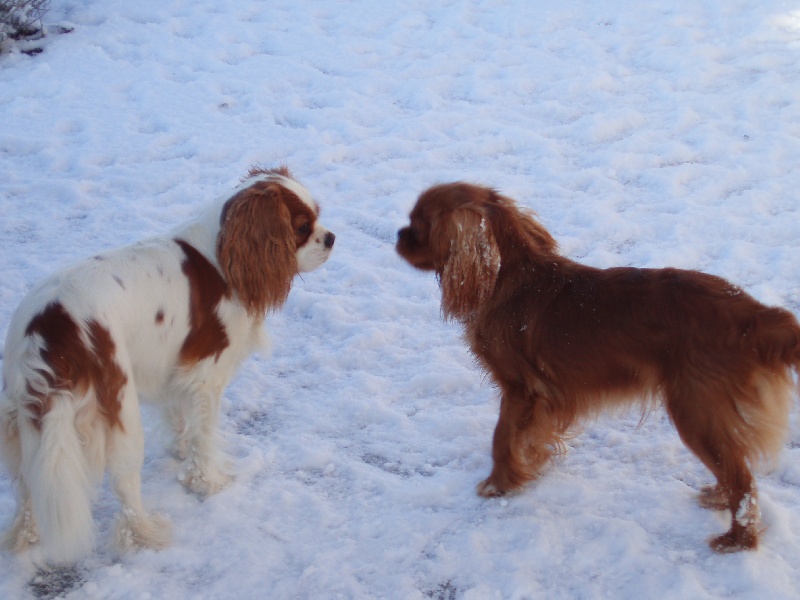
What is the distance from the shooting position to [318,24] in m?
8.96

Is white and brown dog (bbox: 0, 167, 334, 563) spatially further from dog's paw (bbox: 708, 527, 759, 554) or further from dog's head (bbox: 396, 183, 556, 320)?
dog's paw (bbox: 708, 527, 759, 554)

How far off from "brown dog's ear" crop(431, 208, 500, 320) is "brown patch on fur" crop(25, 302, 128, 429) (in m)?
1.39

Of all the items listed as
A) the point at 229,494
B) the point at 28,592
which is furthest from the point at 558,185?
the point at 28,592

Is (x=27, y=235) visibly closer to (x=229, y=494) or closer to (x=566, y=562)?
(x=229, y=494)

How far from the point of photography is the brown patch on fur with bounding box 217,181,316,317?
3.49m

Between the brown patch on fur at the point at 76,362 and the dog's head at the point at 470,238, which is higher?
the dog's head at the point at 470,238

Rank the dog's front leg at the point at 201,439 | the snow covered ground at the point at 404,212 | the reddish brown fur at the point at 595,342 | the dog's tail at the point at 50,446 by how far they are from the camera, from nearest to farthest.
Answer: the dog's tail at the point at 50,446, the reddish brown fur at the point at 595,342, the snow covered ground at the point at 404,212, the dog's front leg at the point at 201,439

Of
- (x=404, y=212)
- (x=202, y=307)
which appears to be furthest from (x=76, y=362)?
(x=404, y=212)

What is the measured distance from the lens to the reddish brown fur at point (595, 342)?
2.96m

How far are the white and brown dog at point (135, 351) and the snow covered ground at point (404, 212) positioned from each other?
0.27 metres

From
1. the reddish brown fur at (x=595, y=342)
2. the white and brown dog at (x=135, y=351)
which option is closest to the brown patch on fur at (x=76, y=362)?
the white and brown dog at (x=135, y=351)

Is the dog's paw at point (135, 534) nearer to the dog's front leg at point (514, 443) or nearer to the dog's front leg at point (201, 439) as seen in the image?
the dog's front leg at point (201, 439)

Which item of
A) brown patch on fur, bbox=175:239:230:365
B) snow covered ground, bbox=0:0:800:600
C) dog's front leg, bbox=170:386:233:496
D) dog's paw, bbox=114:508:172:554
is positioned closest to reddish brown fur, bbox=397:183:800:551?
snow covered ground, bbox=0:0:800:600

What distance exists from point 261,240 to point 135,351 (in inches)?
27.6
